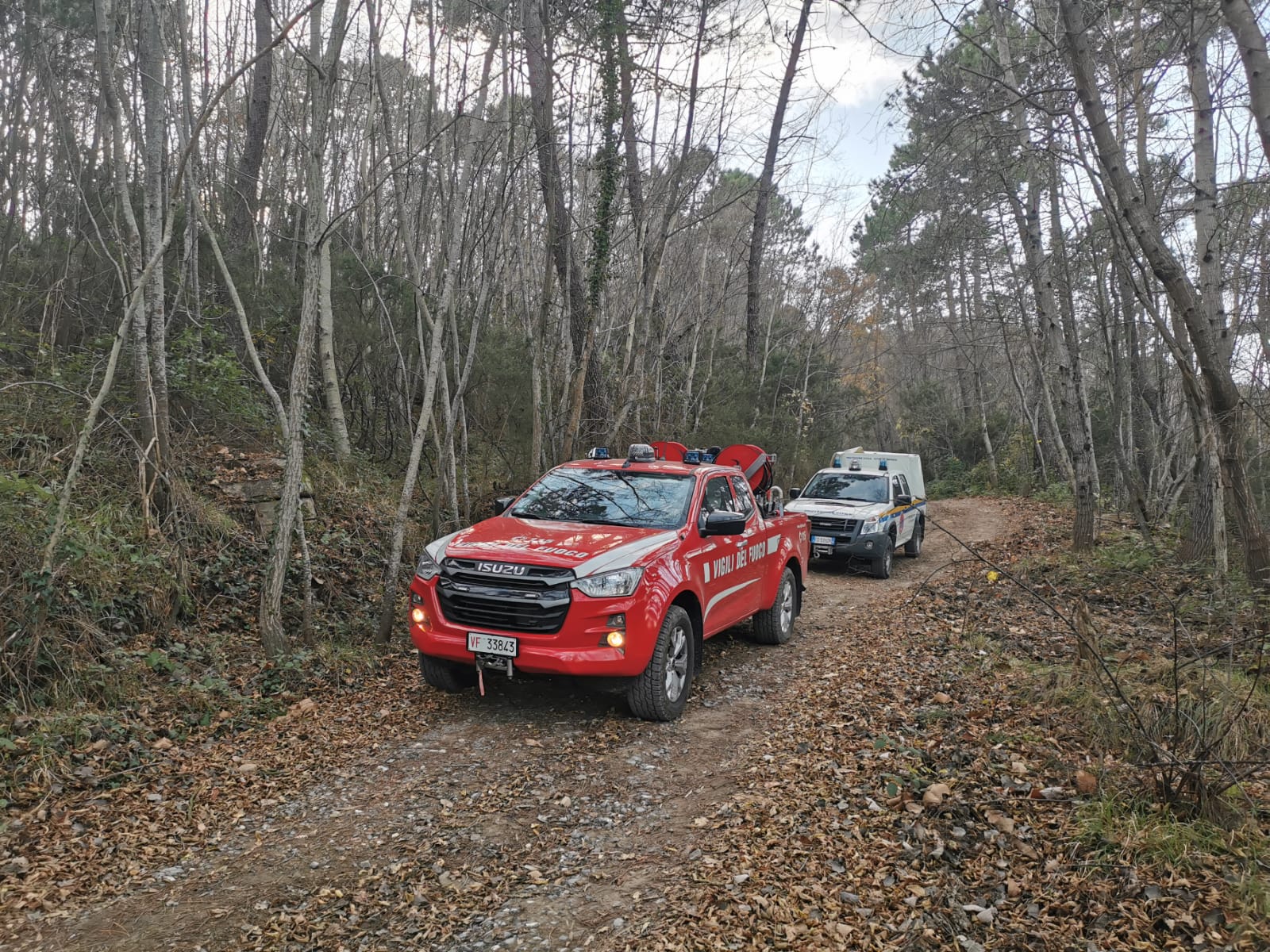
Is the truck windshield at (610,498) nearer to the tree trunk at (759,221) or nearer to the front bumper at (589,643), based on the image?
the front bumper at (589,643)

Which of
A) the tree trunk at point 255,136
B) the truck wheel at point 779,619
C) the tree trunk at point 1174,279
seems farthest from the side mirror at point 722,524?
the tree trunk at point 255,136

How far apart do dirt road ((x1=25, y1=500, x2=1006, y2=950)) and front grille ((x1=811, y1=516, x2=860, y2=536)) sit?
6480mm

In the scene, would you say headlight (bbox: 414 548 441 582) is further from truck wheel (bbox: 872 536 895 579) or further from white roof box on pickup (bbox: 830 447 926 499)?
white roof box on pickup (bbox: 830 447 926 499)

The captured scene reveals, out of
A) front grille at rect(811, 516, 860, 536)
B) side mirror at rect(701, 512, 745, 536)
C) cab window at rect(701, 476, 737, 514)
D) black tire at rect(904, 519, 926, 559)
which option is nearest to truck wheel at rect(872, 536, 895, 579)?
front grille at rect(811, 516, 860, 536)

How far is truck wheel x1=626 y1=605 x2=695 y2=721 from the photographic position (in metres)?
5.52

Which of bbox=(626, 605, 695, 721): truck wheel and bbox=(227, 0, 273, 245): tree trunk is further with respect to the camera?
bbox=(227, 0, 273, 245): tree trunk

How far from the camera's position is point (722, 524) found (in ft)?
20.5

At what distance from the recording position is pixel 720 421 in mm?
17328

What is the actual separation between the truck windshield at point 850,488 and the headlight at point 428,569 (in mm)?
8852

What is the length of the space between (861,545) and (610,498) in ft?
22.2

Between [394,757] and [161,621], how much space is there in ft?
8.46

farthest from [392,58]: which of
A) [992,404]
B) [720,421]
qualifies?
[992,404]

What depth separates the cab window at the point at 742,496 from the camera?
7.52 meters

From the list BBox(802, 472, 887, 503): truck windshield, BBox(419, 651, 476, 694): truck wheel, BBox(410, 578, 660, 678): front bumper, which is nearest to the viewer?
BBox(410, 578, 660, 678): front bumper
